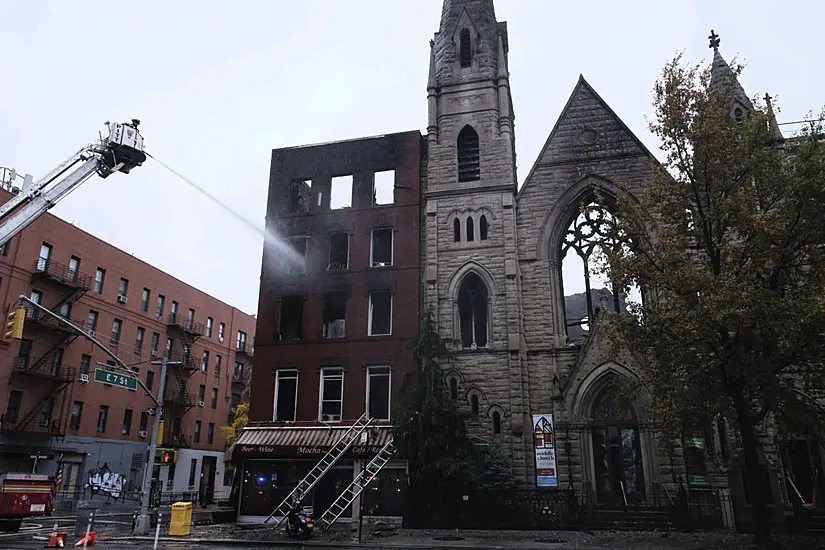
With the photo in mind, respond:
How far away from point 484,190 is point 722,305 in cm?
1355

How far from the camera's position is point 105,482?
128 ft

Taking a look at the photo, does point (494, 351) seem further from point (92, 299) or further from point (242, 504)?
point (92, 299)

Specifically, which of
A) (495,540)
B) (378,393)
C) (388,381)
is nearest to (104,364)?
(378,393)

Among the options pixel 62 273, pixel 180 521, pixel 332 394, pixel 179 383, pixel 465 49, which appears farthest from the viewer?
pixel 179 383

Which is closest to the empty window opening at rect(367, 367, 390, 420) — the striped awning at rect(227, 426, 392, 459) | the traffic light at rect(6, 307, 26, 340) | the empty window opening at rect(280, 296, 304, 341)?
the striped awning at rect(227, 426, 392, 459)

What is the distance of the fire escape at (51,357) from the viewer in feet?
115

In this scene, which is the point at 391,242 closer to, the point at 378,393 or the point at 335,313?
the point at 335,313

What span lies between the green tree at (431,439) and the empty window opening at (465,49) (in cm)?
1419

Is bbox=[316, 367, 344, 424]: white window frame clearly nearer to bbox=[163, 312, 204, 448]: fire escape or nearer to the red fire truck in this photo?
the red fire truck

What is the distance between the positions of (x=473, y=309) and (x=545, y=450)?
6.38m

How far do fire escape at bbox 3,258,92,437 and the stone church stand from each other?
2312 cm

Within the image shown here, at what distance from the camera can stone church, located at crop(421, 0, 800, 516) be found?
22719 millimetres

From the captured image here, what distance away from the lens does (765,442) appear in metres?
21.9

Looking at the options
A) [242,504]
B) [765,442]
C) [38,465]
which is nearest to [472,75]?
[765,442]
